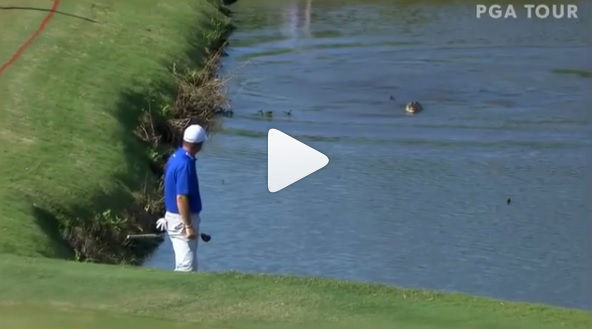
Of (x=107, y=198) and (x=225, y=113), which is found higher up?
(x=107, y=198)

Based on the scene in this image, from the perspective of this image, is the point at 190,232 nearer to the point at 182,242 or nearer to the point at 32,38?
the point at 182,242

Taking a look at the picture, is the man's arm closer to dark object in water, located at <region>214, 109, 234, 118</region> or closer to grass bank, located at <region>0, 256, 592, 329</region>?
grass bank, located at <region>0, 256, 592, 329</region>

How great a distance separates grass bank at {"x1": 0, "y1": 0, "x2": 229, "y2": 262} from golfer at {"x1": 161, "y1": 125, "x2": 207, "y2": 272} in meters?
1.92

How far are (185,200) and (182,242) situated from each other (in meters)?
0.44

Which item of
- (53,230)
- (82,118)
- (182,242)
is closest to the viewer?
(182,242)

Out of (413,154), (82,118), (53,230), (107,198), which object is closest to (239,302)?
(53,230)

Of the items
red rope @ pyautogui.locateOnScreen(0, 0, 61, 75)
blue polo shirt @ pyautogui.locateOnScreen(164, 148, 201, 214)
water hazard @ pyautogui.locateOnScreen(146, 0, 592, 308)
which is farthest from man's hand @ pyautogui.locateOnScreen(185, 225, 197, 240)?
red rope @ pyautogui.locateOnScreen(0, 0, 61, 75)

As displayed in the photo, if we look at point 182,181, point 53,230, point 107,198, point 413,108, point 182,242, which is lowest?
point 413,108

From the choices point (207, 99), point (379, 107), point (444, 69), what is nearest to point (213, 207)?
point (207, 99)

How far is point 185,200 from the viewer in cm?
1159

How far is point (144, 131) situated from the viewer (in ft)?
68.0

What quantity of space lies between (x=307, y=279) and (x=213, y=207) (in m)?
9.12

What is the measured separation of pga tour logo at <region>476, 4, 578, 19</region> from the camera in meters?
37.2

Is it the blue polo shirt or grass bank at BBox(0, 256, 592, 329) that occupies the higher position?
the blue polo shirt
